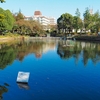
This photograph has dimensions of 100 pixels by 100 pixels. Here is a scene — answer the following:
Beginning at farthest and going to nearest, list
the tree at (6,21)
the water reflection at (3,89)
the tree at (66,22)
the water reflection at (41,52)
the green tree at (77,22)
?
1. the tree at (66,22)
2. the green tree at (77,22)
3. the tree at (6,21)
4. the water reflection at (41,52)
5. the water reflection at (3,89)

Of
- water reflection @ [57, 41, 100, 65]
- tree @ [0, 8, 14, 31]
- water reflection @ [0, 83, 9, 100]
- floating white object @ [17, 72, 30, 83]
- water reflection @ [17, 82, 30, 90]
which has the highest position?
tree @ [0, 8, 14, 31]

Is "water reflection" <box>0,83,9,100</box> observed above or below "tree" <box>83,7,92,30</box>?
below

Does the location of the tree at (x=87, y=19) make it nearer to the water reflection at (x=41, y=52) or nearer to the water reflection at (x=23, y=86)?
the water reflection at (x=41, y=52)

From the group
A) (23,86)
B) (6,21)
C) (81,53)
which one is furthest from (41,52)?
(6,21)

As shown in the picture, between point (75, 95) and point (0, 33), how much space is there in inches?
2233

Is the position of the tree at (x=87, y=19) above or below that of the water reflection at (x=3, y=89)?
above

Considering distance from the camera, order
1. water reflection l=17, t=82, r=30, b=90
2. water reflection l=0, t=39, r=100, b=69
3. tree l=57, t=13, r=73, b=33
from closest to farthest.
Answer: water reflection l=17, t=82, r=30, b=90, water reflection l=0, t=39, r=100, b=69, tree l=57, t=13, r=73, b=33

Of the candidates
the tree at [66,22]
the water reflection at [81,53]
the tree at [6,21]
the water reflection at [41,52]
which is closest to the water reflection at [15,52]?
the water reflection at [41,52]

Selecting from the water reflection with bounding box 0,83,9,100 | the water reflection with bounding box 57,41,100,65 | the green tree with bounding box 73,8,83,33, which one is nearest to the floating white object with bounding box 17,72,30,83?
the water reflection with bounding box 0,83,9,100

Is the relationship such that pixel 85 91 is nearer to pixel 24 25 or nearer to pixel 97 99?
pixel 97 99

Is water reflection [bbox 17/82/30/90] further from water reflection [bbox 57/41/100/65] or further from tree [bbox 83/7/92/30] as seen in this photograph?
tree [bbox 83/7/92/30]

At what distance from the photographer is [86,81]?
12094mm

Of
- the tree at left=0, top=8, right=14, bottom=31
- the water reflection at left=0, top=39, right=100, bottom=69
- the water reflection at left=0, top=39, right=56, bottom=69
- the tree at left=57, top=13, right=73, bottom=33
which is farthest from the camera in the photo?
the tree at left=57, top=13, right=73, bottom=33

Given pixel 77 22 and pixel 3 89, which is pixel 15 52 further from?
pixel 77 22
